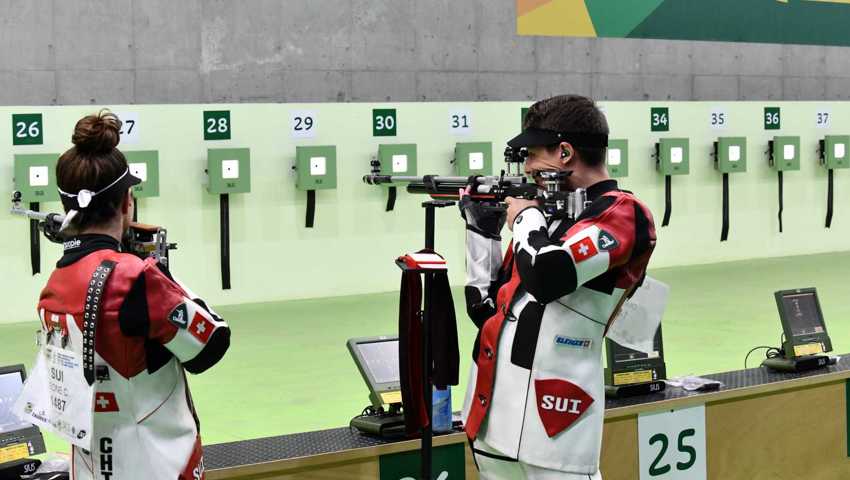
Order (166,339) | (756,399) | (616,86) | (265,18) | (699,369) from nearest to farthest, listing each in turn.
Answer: (166,339) < (756,399) < (699,369) < (265,18) < (616,86)

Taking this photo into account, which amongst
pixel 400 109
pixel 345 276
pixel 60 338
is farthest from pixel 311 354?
pixel 60 338

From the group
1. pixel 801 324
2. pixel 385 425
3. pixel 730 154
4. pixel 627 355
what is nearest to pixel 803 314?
pixel 801 324

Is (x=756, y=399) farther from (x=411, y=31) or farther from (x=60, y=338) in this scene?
(x=411, y=31)

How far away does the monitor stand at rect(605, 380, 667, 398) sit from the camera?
3633mm

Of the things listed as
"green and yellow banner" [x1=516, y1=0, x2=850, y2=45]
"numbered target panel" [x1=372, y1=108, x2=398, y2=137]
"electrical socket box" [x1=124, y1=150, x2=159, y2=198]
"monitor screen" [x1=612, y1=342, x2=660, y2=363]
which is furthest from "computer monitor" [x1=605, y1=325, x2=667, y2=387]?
"numbered target panel" [x1=372, y1=108, x2=398, y2=137]

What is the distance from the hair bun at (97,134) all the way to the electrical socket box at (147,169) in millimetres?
5303

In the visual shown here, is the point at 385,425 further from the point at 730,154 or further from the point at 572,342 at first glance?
the point at 730,154

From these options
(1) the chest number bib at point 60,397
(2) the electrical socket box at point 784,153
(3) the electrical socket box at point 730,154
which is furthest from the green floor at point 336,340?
(1) the chest number bib at point 60,397

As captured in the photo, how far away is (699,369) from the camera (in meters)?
5.76

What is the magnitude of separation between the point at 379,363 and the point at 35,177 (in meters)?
4.45

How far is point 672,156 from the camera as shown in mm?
9641

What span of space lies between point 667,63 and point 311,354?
512cm

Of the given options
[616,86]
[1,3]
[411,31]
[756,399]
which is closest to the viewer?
[756,399]

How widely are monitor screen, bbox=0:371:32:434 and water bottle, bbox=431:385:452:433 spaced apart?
1065mm
